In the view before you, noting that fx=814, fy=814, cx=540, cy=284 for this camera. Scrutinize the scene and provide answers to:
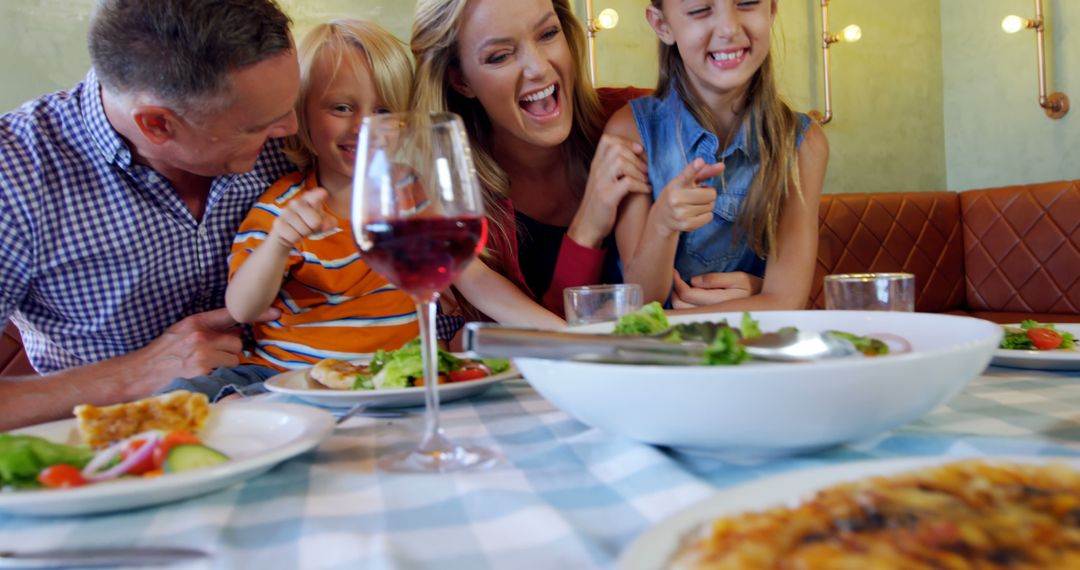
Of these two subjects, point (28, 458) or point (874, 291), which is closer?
point (28, 458)

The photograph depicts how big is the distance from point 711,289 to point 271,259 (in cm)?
A: 103

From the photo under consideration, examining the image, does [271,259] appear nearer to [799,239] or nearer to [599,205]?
[599,205]

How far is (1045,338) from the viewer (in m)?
1.05

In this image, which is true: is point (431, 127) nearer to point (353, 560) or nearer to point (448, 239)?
point (448, 239)

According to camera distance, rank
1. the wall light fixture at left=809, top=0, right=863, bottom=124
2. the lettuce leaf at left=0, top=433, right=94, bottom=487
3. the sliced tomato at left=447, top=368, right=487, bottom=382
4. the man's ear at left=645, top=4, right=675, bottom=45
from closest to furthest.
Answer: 1. the lettuce leaf at left=0, top=433, right=94, bottom=487
2. the sliced tomato at left=447, top=368, right=487, bottom=382
3. the man's ear at left=645, top=4, right=675, bottom=45
4. the wall light fixture at left=809, top=0, right=863, bottom=124

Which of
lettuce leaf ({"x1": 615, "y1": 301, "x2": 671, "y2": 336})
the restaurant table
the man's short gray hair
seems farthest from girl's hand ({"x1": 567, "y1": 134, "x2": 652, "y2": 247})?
the restaurant table

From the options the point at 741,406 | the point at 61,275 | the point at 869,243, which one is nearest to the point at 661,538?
the point at 741,406

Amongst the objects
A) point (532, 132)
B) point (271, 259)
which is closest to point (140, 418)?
point (271, 259)

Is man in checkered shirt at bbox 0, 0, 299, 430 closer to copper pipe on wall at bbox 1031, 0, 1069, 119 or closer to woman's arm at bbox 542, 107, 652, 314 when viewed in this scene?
woman's arm at bbox 542, 107, 652, 314

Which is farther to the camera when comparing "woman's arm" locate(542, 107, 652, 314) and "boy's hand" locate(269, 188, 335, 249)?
"woman's arm" locate(542, 107, 652, 314)

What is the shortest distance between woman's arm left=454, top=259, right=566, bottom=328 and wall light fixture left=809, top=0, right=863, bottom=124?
323cm

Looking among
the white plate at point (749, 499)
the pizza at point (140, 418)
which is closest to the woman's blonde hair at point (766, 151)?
the pizza at point (140, 418)

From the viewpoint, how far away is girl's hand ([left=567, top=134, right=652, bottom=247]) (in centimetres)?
192

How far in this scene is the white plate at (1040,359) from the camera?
0.90 metres
